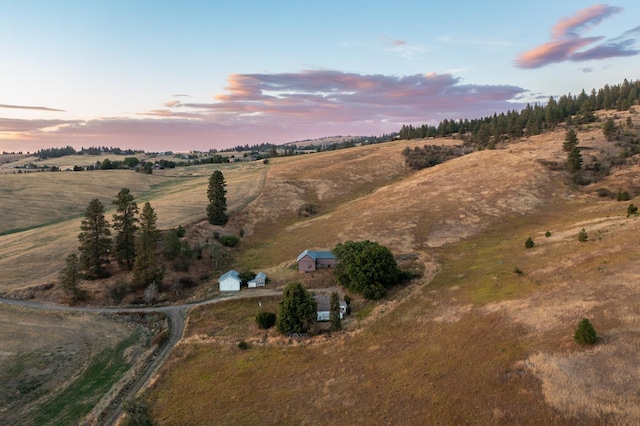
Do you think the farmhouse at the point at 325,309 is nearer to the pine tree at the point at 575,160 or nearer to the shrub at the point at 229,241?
the shrub at the point at 229,241

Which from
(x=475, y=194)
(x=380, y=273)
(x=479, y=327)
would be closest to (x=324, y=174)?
(x=475, y=194)

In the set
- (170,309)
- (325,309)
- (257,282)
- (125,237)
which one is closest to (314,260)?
(257,282)

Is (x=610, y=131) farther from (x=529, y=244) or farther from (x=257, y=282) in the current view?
(x=257, y=282)

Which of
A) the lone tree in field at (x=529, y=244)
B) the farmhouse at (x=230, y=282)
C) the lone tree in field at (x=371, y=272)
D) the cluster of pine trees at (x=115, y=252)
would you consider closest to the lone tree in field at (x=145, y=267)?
the cluster of pine trees at (x=115, y=252)

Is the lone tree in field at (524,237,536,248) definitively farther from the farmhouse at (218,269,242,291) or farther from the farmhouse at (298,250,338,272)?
the farmhouse at (218,269,242,291)

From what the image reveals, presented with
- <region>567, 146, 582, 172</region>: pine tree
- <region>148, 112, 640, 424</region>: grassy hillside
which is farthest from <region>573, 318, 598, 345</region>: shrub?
<region>567, 146, 582, 172</region>: pine tree

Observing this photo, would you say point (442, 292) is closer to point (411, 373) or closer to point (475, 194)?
point (411, 373)
